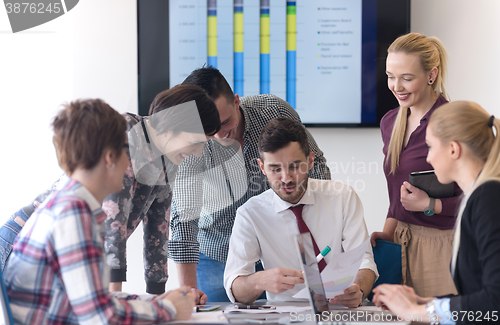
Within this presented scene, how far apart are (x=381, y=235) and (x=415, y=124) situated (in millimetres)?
506

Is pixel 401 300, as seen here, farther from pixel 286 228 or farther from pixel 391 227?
pixel 391 227

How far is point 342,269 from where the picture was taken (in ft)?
4.04

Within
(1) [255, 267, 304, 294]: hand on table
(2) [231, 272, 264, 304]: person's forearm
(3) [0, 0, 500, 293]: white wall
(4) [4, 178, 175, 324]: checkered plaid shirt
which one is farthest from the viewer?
(3) [0, 0, 500, 293]: white wall

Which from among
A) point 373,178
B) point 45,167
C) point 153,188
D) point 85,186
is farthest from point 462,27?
point 45,167

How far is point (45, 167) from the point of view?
2527mm

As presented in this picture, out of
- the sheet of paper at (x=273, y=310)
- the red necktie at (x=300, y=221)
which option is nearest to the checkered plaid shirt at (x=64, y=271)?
the sheet of paper at (x=273, y=310)

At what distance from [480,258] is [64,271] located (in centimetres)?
97

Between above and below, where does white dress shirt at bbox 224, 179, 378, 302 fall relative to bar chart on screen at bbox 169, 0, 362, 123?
below

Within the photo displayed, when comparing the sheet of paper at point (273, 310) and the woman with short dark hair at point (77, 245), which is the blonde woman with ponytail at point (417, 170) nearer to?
the sheet of paper at point (273, 310)

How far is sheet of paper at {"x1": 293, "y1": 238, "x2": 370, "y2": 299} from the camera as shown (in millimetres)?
1210

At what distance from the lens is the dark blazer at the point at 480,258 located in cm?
101

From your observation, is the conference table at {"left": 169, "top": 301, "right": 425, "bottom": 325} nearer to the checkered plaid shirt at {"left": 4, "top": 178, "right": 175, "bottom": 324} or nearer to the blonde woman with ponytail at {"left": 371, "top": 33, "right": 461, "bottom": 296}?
the checkered plaid shirt at {"left": 4, "top": 178, "right": 175, "bottom": 324}

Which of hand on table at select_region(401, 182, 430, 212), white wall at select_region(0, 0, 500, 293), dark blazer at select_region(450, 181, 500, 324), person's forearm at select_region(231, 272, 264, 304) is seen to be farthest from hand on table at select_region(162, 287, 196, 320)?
white wall at select_region(0, 0, 500, 293)

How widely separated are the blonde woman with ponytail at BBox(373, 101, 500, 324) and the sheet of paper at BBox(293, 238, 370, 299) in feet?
0.33
